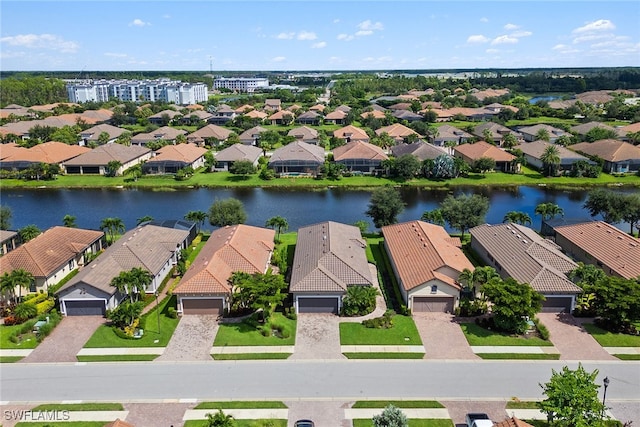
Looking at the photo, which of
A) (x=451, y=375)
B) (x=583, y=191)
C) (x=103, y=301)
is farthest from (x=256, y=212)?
(x=583, y=191)

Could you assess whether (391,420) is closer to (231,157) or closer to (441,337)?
(441,337)

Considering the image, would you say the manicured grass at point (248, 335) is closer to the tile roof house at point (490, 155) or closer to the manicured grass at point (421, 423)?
the manicured grass at point (421, 423)

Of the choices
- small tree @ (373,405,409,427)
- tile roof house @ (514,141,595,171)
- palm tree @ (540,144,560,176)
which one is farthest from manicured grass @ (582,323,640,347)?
tile roof house @ (514,141,595,171)

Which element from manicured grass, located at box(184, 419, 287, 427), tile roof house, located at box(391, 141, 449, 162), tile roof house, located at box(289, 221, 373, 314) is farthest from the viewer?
tile roof house, located at box(391, 141, 449, 162)

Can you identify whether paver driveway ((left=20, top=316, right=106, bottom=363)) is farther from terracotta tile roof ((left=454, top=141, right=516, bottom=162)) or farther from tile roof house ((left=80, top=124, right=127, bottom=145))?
tile roof house ((left=80, top=124, right=127, bottom=145))

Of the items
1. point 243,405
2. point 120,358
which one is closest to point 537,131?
point 243,405

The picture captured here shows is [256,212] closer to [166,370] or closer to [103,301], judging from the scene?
[103,301]
